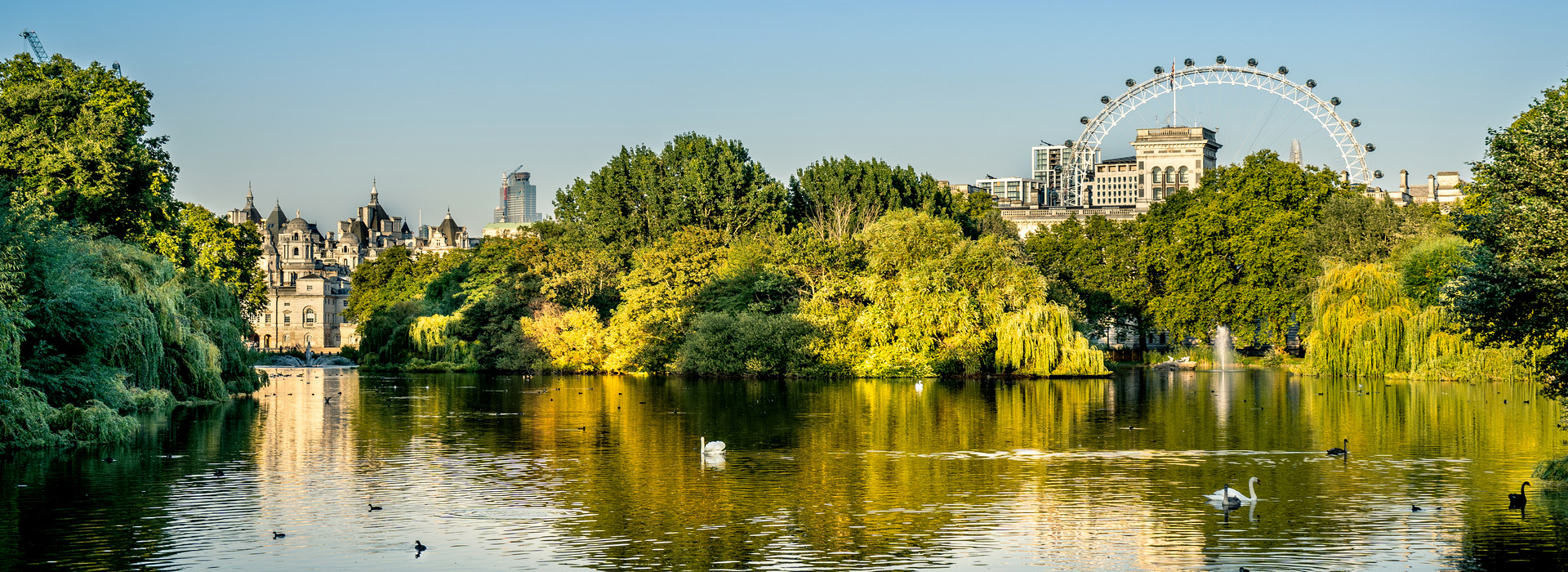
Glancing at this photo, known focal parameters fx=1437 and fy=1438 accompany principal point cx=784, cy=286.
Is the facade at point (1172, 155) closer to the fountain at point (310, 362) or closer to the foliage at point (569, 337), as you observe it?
the fountain at point (310, 362)

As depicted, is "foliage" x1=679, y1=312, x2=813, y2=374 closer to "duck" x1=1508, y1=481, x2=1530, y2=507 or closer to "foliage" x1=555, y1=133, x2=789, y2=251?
"foliage" x1=555, y1=133, x2=789, y2=251

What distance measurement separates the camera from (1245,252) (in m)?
75.8

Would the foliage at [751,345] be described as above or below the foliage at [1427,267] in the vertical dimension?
below

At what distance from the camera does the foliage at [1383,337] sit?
53.3 meters

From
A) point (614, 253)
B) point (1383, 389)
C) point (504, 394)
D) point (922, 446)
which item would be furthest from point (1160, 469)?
point (614, 253)

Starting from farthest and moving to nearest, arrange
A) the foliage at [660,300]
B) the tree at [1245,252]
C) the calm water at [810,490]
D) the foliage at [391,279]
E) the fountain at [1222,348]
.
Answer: the foliage at [391,279] < the fountain at [1222,348] < the tree at [1245,252] < the foliage at [660,300] < the calm water at [810,490]

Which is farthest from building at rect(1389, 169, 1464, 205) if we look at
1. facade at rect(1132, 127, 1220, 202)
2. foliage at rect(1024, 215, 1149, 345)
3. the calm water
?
the calm water

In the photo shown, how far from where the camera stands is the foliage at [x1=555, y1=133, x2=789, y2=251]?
255ft

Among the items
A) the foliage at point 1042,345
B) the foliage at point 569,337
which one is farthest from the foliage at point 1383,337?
the foliage at point 569,337

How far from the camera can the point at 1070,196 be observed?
14925 cm

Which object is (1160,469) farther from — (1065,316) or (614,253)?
(614,253)

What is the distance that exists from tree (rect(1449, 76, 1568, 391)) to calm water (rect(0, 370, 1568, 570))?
255 centimetres

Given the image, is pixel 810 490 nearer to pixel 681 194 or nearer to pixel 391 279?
pixel 681 194

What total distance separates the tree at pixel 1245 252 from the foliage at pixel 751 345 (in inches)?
977
